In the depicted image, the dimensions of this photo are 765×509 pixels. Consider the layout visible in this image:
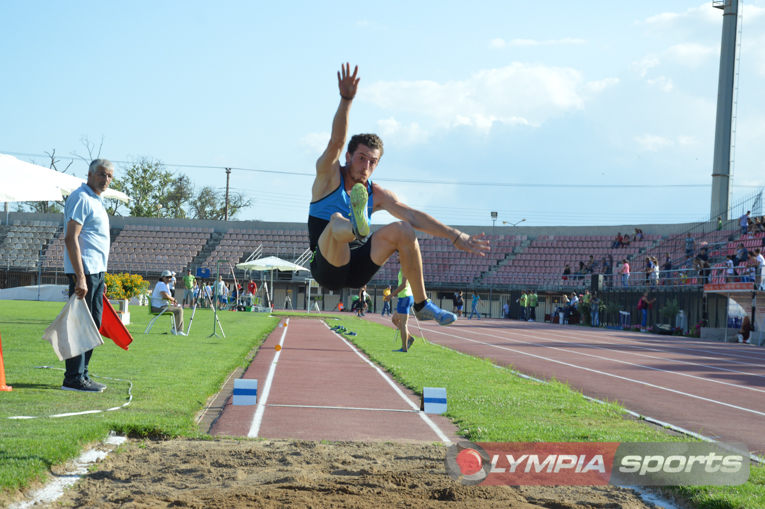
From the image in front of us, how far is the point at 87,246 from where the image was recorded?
24.5ft

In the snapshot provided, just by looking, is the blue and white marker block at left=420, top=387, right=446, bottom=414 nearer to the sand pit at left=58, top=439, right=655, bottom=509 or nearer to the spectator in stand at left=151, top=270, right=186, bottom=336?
the sand pit at left=58, top=439, right=655, bottom=509

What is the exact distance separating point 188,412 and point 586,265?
132ft

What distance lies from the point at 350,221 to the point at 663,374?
34.1 feet

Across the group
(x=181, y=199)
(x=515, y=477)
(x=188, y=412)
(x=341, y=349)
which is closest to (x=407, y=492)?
(x=515, y=477)

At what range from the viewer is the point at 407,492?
4500mm

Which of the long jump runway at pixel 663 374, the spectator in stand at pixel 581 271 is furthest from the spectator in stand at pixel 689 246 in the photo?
the long jump runway at pixel 663 374

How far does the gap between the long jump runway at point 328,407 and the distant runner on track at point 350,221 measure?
190 cm

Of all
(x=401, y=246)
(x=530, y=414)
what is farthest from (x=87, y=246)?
(x=530, y=414)

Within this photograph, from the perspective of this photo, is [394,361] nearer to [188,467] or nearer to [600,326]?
[188,467]

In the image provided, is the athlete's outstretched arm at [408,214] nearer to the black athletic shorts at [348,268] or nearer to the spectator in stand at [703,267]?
the black athletic shorts at [348,268]

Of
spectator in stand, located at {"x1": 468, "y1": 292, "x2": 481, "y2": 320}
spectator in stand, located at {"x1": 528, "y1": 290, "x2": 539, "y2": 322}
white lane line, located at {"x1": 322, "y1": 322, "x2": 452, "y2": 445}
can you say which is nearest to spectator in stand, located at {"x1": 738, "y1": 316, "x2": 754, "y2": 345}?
spectator in stand, located at {"x1": 528, "y1": 290, "x2": 539, "y2": 322}

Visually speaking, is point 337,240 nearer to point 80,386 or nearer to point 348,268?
point 348,268

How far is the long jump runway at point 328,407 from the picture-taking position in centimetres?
668

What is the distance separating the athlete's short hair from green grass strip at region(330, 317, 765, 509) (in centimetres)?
261
